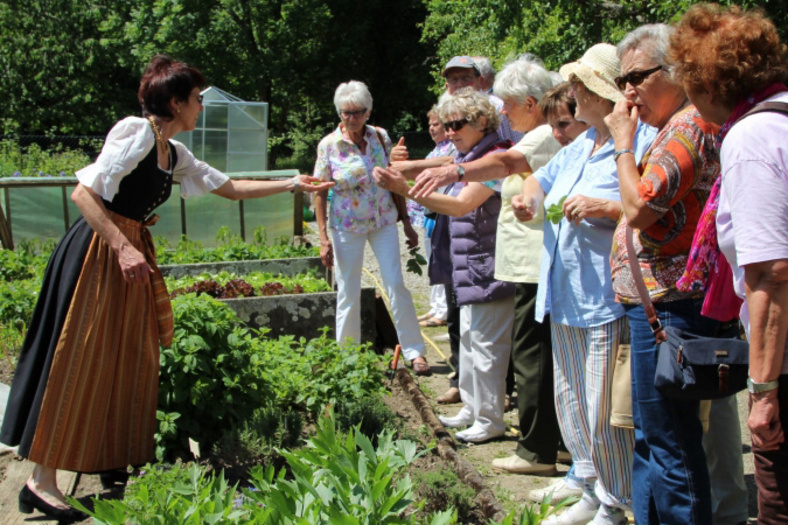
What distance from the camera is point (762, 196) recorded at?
2.03 meters

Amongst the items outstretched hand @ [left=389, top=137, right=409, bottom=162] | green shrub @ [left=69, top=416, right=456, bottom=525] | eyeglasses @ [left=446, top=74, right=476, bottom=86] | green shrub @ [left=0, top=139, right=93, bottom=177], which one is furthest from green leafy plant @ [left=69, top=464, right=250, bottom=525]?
green shrub @ [left=0, top=139, right=93, bottom=177]

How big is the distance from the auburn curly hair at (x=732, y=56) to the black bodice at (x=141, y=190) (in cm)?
232

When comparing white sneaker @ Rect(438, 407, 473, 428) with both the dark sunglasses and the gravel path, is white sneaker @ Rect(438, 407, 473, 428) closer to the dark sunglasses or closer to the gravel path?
the gravel path

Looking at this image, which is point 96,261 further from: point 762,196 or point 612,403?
point 762,196

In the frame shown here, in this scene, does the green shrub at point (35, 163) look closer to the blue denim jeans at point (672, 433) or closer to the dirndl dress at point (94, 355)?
the dirndl dress at point (94, 355)

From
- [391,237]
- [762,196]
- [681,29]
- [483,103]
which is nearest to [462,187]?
[483,103]

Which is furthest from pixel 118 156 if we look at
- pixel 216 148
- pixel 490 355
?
pixel 216 148

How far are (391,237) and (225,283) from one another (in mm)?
1493

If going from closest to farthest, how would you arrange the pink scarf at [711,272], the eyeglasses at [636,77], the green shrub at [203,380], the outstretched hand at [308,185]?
the pink scarf at [711,272]
the eyeglasses at [636,77]
the green shrub at [203,380]
the outstretched hand at [308,185]

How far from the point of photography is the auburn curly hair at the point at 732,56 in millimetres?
2186

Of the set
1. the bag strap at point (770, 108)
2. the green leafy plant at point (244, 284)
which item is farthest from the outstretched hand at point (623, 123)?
the green leafy plant at point (244, 284)

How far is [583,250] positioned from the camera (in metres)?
3.34

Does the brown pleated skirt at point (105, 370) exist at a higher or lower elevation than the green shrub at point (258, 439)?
higher

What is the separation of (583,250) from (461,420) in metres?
1.75
